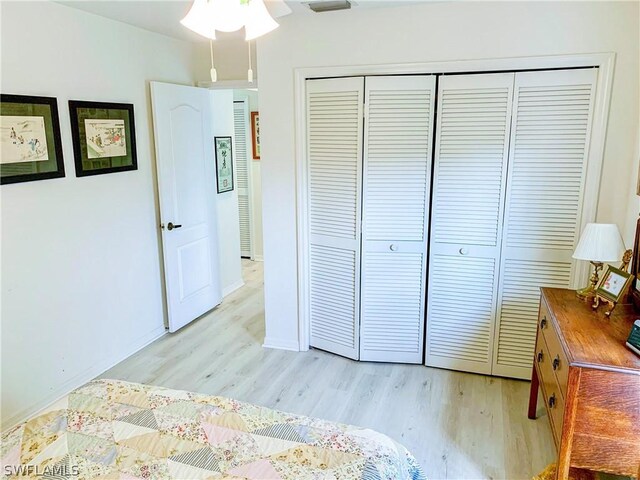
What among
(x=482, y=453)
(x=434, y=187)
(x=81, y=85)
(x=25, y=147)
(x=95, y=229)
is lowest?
(x=482, y=453)

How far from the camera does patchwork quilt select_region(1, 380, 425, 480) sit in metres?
1.49

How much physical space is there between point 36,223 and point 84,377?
111cm

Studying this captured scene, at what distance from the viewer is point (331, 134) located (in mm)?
3109

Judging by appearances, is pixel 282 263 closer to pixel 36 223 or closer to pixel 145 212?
pixel 145 212

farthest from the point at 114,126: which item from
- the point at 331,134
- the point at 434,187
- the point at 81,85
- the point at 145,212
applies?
the point at 434,187

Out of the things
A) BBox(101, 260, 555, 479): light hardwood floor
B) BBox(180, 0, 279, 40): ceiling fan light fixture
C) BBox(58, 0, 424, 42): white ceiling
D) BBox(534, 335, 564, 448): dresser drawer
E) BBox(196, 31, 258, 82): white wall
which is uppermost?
BBox(58, 0, 424, 42): white ceiling

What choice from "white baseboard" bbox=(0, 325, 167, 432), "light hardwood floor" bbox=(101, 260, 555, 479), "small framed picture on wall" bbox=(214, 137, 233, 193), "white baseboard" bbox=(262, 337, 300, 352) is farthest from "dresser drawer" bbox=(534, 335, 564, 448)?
"small framed picture on wall" bbox=(214, 137, 233, 193)

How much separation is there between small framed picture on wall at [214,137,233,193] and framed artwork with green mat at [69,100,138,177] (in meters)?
1.21

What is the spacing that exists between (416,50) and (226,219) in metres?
2.70

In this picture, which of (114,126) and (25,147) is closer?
(25,147)

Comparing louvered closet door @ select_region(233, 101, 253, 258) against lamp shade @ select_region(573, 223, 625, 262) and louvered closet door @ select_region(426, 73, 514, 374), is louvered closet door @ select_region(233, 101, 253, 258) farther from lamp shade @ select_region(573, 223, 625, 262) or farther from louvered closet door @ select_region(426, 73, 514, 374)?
lamp shade @ select_region(573, 223, 625, 262)

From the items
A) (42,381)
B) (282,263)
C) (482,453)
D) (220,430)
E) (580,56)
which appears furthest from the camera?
(282,263)

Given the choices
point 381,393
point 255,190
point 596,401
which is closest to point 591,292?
point 596,401

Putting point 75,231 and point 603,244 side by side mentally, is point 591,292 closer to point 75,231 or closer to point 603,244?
point 603,244
